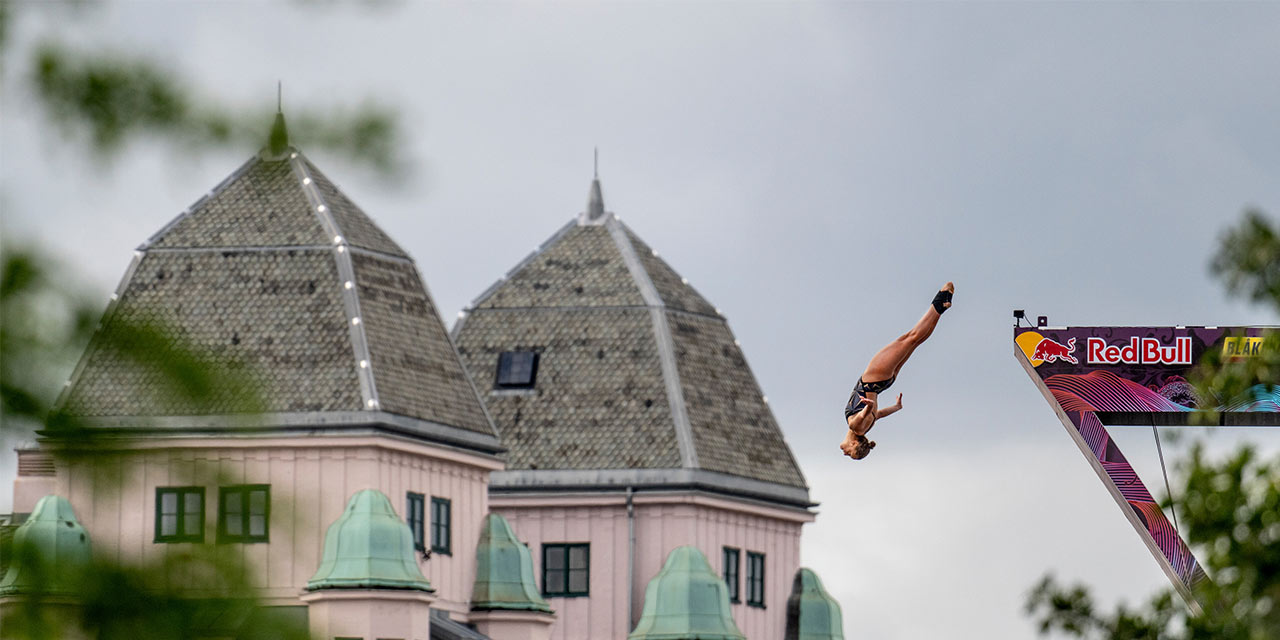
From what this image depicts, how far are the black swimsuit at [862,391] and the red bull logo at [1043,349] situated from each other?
789 inches

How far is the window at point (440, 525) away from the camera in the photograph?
180 ft

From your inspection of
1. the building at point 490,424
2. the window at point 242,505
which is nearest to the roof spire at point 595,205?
the building at point 490,424

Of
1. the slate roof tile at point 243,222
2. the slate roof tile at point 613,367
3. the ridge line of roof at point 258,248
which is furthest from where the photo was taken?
the slate roof tile at point 613,367

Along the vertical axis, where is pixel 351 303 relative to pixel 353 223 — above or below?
below

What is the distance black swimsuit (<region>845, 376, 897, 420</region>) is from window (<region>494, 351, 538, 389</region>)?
936 inches

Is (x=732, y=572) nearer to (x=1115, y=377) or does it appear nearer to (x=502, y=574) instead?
(x=502, y=574)

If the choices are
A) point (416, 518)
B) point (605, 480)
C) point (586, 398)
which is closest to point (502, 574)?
point (416, 518)

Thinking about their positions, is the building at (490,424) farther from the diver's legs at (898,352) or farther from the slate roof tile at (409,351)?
the diver's legs at (898,352)

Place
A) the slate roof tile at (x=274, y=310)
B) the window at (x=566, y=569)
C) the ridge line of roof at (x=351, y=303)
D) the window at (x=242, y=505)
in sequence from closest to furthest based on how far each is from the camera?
the window at (x=242, y=505), the slate roof tile at (x=274, y=310), the ridge line of roof at (x=351, y=303), the window at (x=566, y=569)

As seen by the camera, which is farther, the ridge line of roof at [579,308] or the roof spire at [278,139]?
the ridge line of roof at [579,308]

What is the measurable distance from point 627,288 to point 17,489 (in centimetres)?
1667

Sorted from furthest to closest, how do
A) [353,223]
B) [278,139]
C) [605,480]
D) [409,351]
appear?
[605,480] → [353,223] → [409,351] → [278,139]

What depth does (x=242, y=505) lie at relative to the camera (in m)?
10.3

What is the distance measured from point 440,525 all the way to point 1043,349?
13792 millimetres
